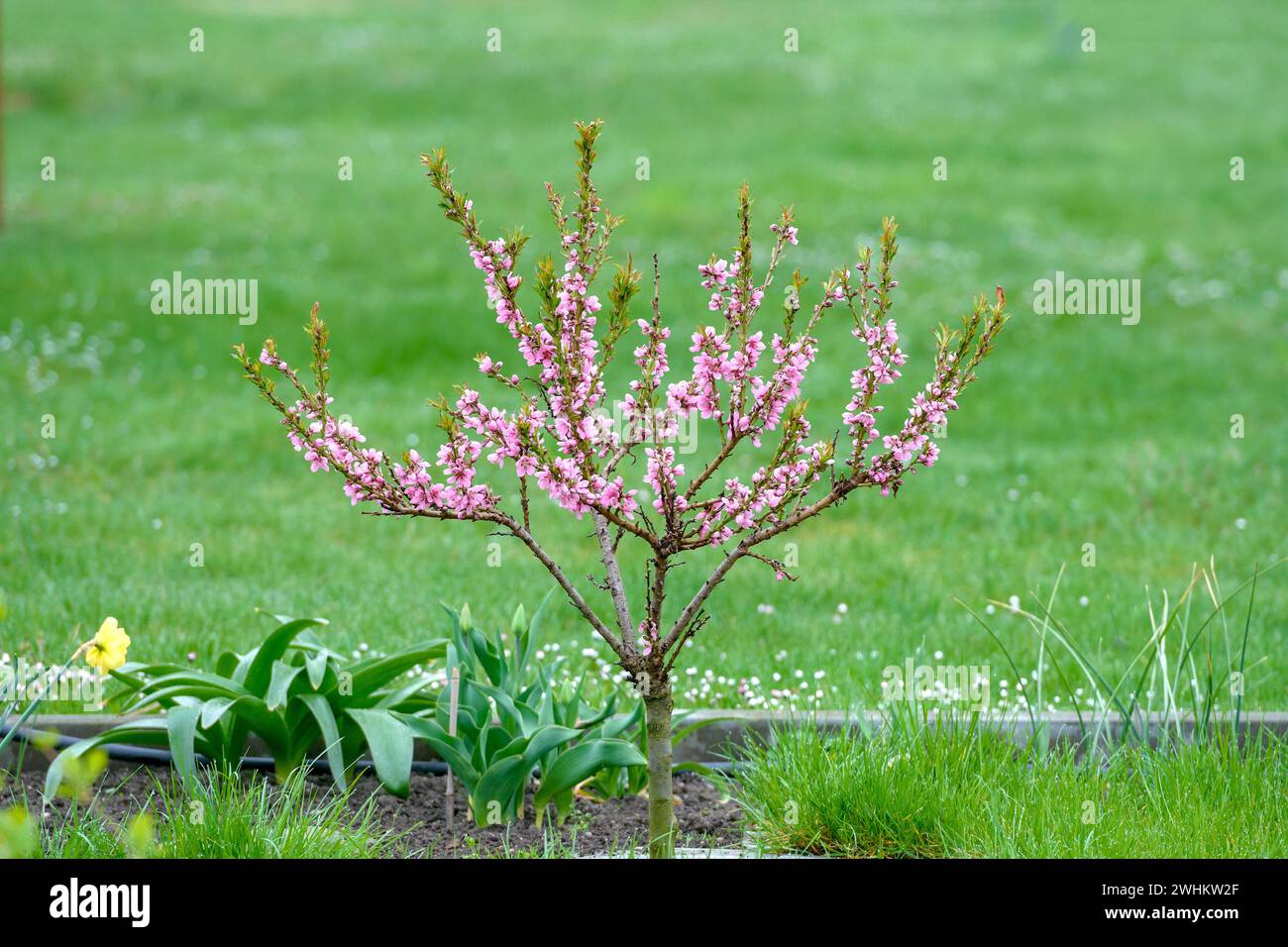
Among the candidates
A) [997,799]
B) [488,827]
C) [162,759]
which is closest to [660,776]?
[488,827]

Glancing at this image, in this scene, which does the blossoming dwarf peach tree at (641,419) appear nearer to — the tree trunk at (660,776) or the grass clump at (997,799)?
the tree trunk at (660,776)

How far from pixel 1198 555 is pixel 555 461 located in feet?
17.4

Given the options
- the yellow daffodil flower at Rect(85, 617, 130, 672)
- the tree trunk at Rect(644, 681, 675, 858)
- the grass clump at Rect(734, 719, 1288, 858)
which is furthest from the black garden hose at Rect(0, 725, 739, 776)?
Answer: the yellow daffodil flower at Rect(85, 617, 130, 672)

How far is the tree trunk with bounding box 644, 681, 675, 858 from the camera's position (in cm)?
428

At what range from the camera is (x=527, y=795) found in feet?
16.3

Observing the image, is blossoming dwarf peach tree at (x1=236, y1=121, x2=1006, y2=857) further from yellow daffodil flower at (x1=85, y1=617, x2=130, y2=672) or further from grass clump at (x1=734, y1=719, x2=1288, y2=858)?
yellow daffodil flower at (x1=85, y1=617, x2=130, y2=672)

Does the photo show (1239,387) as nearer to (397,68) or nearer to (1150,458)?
(1150,458)

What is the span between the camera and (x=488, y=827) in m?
4.73

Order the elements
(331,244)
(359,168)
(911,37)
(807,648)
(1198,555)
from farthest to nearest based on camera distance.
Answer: (911,37) → (359,168) → (331,244) → (1198,555) → (807,648)

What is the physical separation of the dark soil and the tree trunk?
0.64 ft

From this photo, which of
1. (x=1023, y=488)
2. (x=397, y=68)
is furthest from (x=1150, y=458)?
(x=397, y=68)

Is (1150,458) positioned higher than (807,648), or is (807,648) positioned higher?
(1150,458)

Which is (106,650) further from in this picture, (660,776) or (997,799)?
(997,799)

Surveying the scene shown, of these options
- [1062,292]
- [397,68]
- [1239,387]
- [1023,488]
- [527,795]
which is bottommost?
[527,795]
